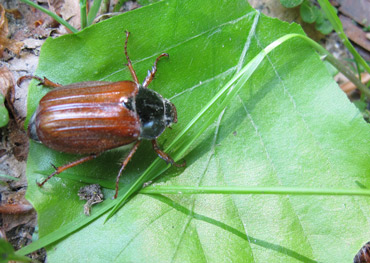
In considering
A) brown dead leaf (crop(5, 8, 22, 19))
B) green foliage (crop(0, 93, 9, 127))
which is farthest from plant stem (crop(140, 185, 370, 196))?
brown dead leaf (crop(5, 8, 22, 19))

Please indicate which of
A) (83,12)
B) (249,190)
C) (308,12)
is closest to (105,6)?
(83,12)

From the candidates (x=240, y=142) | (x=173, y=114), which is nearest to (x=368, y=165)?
(x=240, y=142)

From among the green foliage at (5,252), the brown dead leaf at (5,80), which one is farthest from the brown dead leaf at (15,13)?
the green foliage at (5,252)

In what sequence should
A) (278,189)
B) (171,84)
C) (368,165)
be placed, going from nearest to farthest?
(278,189) → (368,165) → (171,84)

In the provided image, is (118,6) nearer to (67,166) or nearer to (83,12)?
(83,12)

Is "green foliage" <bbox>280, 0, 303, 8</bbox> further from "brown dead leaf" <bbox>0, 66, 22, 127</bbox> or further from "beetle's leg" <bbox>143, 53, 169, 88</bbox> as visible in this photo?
"brown dead leaf" <bbox>0, 66, 22, 127</bbox>

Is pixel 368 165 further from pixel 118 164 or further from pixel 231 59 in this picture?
pixel 118 164

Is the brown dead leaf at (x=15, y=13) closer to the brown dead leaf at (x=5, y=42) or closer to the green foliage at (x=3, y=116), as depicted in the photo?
the brown dead leaf at (x=5, y=42)
